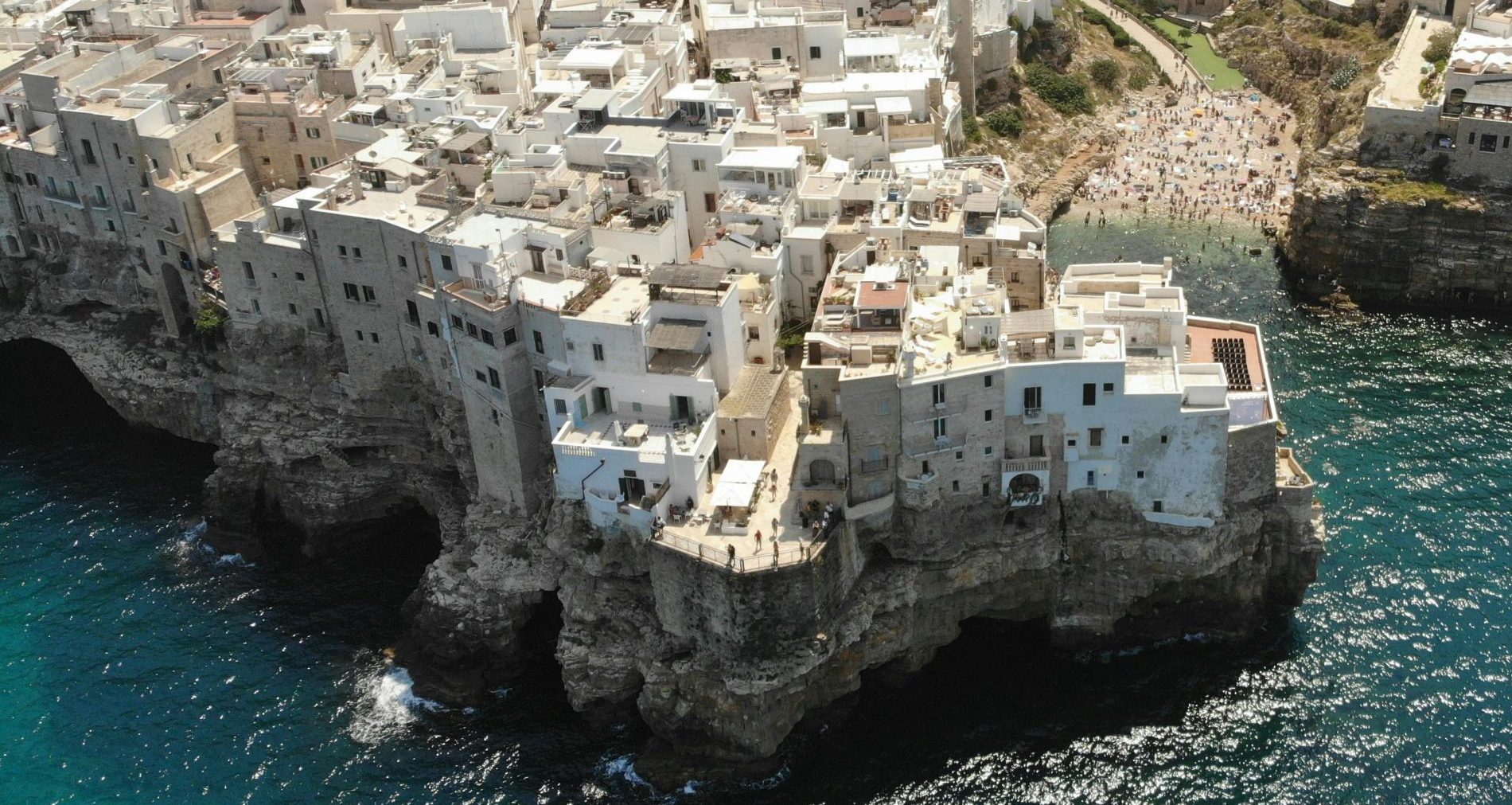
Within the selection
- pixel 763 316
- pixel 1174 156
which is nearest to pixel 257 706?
pixel 763 316

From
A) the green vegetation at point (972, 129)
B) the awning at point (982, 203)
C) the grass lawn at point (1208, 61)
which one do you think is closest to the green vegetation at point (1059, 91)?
the green vegetation at point (972, 129)

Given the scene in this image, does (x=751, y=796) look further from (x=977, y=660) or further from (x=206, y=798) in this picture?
(x=206, y=798)

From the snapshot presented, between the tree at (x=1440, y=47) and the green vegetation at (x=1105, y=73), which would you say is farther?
the green vegetation at (x=1105, y=73)

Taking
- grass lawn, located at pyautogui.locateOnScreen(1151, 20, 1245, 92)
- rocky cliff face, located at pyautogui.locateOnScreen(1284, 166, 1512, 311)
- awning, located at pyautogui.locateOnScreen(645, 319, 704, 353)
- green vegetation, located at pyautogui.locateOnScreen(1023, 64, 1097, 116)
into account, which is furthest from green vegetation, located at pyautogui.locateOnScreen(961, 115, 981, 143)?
awning, located at pyautogui.locateOnScreen(645, 319, 704, 353)

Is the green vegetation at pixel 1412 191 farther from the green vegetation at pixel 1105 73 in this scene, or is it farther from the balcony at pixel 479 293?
the balcony at pixel 479 293

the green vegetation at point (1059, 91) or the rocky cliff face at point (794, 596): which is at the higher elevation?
the green vegetation at point (1059, 91)

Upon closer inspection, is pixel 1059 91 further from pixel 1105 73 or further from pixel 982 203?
pixel 982 203

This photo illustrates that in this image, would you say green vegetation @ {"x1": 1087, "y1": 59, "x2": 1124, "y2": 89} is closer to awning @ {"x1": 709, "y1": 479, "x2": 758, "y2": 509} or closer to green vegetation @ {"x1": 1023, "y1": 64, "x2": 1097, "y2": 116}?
green vegetation @ {"x1": 1023, "y1": 64, "x2": 1097, "y2": 116}
